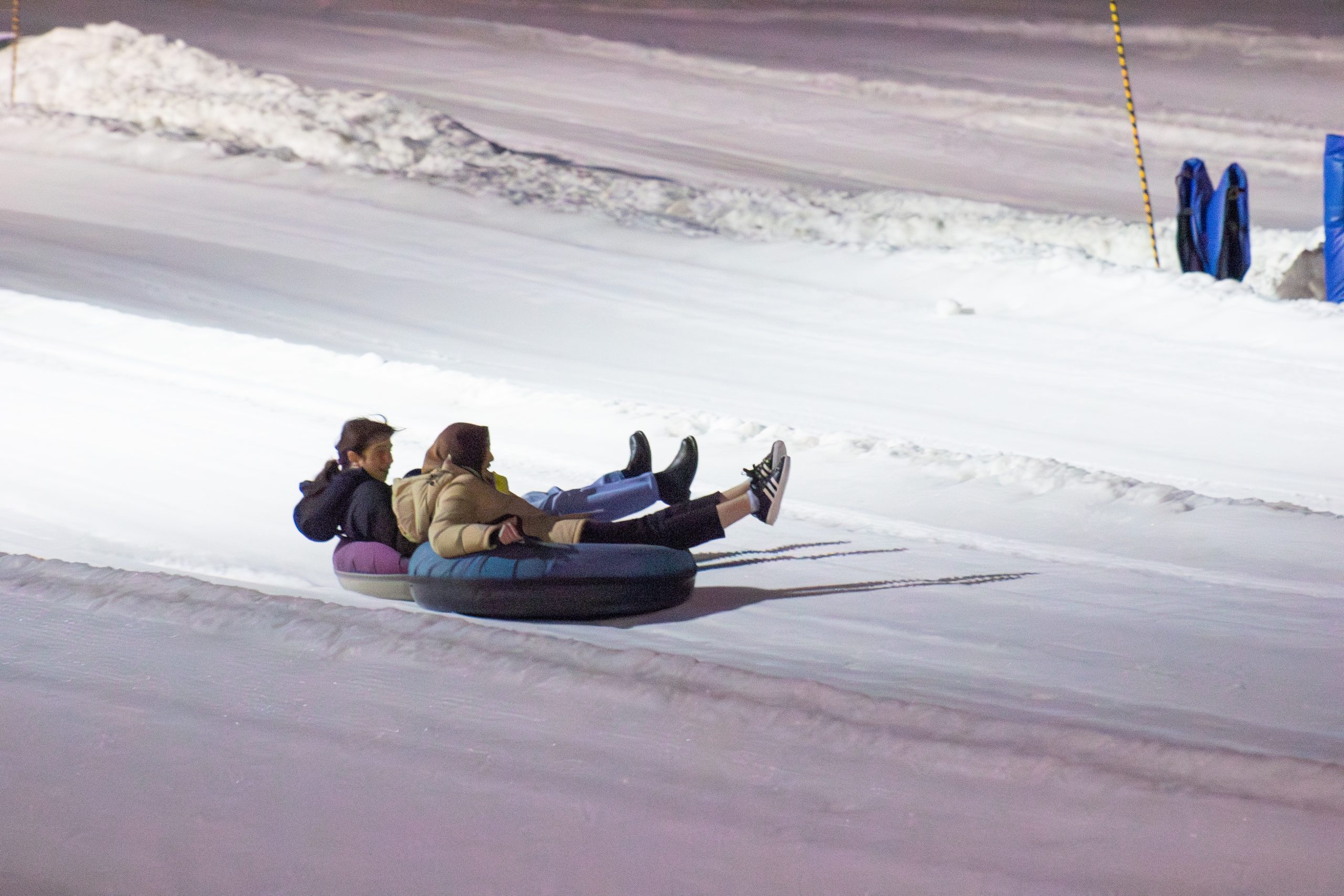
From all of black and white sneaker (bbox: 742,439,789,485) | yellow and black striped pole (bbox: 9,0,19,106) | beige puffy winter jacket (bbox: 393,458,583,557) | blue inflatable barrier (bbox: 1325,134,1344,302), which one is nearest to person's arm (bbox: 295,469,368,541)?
beige puffy winter jacket (bbox: 393,458,583,557)

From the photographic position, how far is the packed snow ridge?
12320 millimetres

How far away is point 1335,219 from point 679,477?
6270 millimetres

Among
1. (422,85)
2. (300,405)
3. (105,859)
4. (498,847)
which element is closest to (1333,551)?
(498,847)

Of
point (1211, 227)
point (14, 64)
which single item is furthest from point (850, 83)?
point (14, 64)

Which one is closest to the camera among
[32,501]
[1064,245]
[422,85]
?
[32,501]

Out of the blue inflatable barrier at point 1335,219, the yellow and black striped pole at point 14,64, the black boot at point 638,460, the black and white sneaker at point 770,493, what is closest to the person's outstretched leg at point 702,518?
the black and white sneaker at point 770,493

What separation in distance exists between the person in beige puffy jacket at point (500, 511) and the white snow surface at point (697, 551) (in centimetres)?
27

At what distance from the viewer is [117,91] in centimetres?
1503

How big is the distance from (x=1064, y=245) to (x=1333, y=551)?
6995 mm

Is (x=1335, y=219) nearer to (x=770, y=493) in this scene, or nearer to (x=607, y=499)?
(x=770, y=493)

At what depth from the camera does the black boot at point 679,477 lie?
556cm

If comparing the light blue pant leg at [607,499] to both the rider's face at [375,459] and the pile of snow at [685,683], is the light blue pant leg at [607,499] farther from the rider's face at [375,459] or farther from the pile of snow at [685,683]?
the pile of snow at [685,683]

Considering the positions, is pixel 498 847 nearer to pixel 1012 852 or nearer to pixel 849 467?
pixel 1012 852

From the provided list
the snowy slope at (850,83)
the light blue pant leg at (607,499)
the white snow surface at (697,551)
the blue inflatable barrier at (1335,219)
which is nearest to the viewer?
the white snow surface at (697,551)
